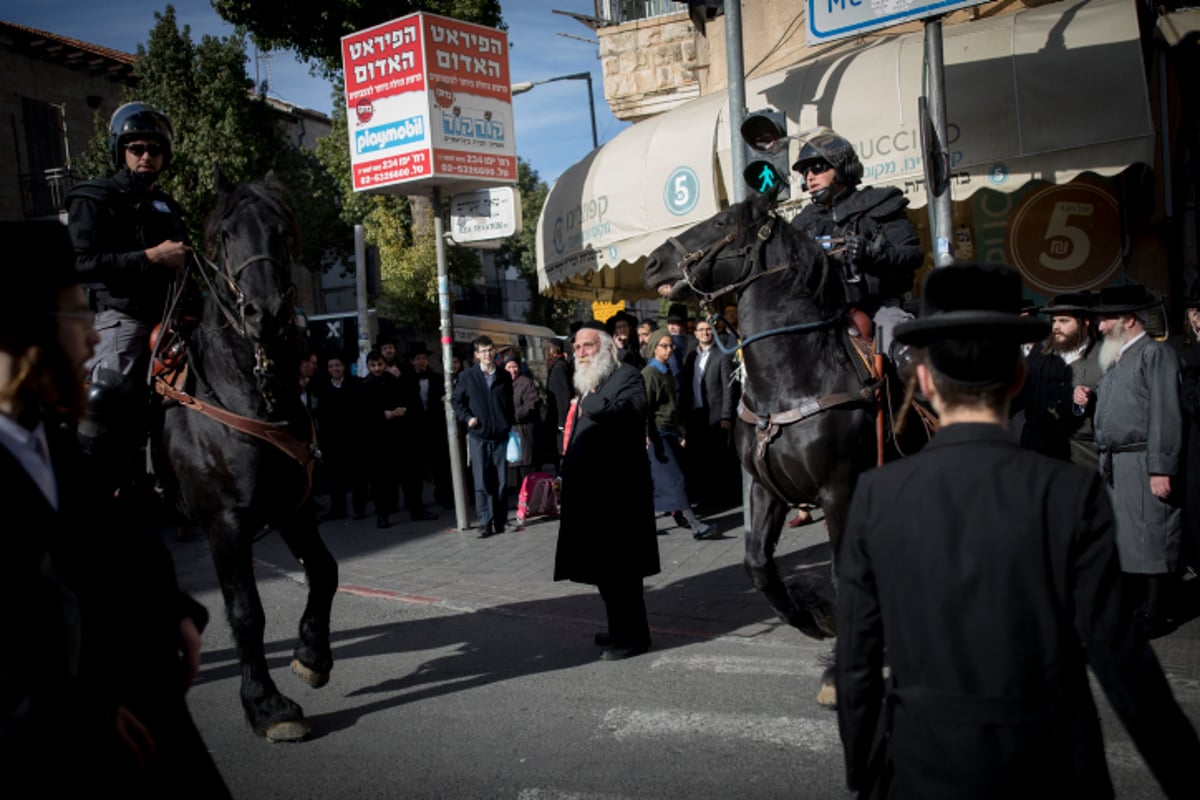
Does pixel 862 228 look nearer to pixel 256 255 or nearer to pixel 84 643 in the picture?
pixel 256 255

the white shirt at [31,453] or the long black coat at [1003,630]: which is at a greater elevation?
the white shirt at [31,453]

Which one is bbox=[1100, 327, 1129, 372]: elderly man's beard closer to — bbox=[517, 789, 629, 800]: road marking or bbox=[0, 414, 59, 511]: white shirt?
bbox=[517, 789, 629, 800]: road marking

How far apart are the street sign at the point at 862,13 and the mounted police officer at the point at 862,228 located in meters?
2.48

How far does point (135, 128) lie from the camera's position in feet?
16.6

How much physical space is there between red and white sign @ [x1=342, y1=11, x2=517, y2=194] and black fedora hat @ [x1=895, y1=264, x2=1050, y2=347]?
29.0 feet

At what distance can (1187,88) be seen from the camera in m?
10.3

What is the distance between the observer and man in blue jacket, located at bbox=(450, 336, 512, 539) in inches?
443

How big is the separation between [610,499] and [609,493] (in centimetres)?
4

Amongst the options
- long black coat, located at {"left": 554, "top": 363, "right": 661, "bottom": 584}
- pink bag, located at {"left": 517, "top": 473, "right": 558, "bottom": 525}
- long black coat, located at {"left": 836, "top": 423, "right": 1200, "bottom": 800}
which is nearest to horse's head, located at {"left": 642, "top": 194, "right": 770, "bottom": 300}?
long black coat, located at {"left": 554, "top": 363, "right": 661, "bottom": 584}

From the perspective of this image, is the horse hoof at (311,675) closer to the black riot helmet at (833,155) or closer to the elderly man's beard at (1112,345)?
the black riot helmet at (833,155)

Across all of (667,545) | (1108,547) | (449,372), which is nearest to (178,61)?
(449,372)

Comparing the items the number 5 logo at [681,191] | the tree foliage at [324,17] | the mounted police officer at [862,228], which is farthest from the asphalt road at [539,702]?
the tree foliage at [324,17]

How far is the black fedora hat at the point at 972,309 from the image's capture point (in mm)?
2115

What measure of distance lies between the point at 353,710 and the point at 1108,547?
4168 millimetres
